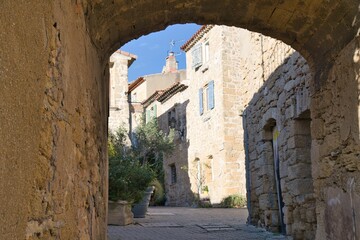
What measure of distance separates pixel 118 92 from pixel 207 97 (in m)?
4.37

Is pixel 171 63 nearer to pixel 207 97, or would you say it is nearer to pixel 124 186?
pixel 207 97

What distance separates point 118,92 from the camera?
22.0 m

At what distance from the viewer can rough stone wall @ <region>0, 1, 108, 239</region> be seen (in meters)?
1.71

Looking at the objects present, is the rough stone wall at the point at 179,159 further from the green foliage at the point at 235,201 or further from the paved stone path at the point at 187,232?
the paved stone path at the point at 187,232

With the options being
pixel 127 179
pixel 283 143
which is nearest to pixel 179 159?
pixel 127 179

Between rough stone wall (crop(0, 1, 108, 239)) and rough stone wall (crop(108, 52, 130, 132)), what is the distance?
1825 cm

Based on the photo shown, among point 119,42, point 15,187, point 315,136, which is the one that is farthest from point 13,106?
point 315,136

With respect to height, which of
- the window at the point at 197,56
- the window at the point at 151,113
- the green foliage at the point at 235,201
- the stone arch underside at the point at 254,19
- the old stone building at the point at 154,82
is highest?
the old stone building at the point at 154,82

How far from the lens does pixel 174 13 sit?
4.59 m

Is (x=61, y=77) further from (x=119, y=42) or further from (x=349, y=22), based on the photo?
(x=349, y=22)

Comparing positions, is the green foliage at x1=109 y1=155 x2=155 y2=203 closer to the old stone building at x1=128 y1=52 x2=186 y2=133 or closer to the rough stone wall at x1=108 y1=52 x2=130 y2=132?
the rough stone wall at x1=108 y1=52 x2=130 y2=132

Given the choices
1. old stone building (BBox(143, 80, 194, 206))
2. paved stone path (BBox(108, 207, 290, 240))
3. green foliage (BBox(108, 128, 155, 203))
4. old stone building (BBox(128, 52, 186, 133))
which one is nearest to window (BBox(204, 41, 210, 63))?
old stone building (BBox(143, 80, 194, 206))

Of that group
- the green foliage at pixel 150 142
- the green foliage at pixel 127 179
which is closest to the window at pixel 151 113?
the green foliage at pixel 150 142

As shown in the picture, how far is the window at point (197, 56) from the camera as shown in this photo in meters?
20.6
